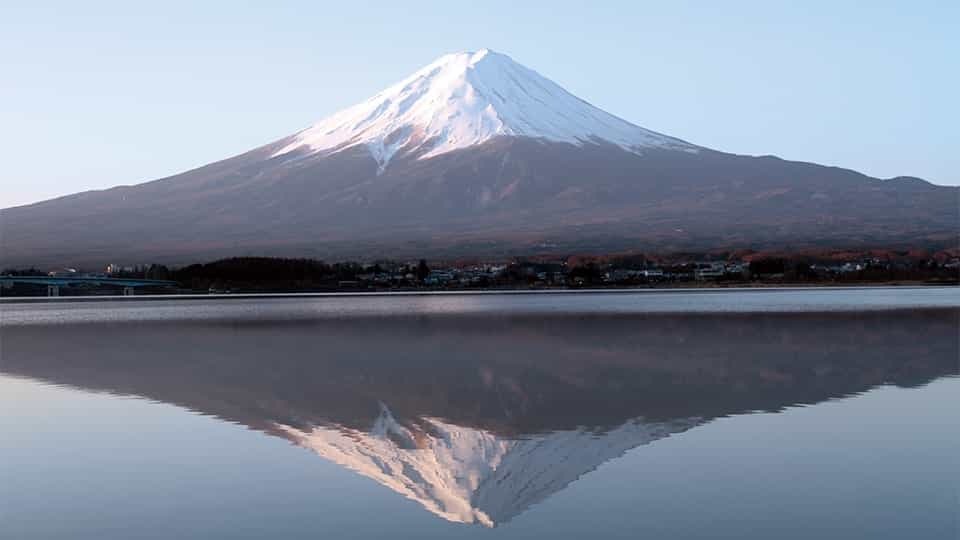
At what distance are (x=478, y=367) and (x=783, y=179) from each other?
117 metres

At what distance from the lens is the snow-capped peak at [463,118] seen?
446ft

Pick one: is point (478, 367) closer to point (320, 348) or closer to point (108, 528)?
point (320, 348)

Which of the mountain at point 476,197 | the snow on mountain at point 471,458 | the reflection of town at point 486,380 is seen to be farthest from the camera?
the mountain at point 476,197

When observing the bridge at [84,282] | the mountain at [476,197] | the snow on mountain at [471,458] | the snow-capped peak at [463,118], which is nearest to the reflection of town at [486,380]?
the snow on mountain at [471,458]

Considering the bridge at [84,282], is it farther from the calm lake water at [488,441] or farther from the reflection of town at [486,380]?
the calm lake water at [488,441]

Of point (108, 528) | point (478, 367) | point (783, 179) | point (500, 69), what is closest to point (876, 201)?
point (783, 179)

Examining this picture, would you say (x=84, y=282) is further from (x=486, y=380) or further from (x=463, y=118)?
(x=463, y=118)

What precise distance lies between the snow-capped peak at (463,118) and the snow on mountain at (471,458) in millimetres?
119560

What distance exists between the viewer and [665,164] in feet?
423

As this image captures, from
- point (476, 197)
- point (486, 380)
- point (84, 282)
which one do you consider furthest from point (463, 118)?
point (486, 380)

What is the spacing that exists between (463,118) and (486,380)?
128m

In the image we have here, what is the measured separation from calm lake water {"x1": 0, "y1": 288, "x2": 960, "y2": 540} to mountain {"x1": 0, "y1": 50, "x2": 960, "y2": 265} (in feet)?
250

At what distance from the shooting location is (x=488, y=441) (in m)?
9.62

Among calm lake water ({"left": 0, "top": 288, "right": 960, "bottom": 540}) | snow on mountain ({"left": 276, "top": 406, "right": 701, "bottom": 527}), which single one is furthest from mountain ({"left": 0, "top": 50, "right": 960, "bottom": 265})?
snow on mountain ({"left": 276, "top": 406, "right": 701, "bottom": 527})
